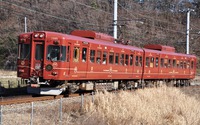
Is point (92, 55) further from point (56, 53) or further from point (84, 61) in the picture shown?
point (56, 53)

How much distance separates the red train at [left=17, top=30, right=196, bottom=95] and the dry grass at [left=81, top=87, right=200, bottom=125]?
287 cm

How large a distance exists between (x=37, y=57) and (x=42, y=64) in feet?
1.66

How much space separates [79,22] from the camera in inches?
2491

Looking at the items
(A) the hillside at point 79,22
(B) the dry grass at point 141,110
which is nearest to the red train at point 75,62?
(B) the dry grass at point 141,110

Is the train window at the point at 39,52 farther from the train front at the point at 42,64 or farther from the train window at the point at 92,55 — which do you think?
the train window at the point at 92,55

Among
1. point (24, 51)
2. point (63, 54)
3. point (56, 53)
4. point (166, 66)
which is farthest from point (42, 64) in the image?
point (166, 66)

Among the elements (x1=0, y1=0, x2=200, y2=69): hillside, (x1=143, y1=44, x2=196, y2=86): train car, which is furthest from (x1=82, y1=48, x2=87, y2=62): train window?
(x1=0, y1=0, x2=200, y2=69): hillside

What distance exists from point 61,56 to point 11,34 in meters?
44.8

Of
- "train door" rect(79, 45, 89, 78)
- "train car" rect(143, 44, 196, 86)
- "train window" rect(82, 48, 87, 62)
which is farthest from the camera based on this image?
"train car" rect(143, 44, 196, 86)

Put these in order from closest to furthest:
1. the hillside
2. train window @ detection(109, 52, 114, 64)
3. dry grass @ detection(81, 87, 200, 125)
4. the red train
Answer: dry grass @ detection(81, 87, 200, 125)
the red train
train window @ detection(109, 52, 114, 64)
the hillside

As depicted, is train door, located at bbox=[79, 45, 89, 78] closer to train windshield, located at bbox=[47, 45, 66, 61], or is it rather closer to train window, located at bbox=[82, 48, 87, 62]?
train window, located at bbox=[82, 48, 87, 62]

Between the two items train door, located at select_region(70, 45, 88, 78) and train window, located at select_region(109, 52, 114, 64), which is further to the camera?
train window, located at select_region(109, 52, 114, 64)

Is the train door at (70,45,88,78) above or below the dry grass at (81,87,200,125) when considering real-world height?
above

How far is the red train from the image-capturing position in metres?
18.9
